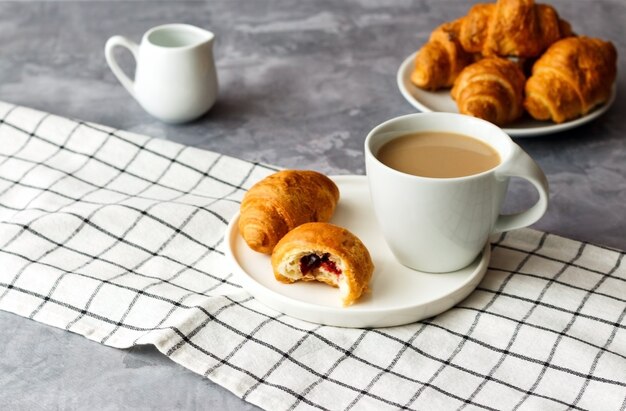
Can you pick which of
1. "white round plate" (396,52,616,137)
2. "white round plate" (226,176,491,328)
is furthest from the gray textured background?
"white round plate" (226,176,491,328)

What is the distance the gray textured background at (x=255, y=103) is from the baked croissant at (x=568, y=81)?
64 millimetres

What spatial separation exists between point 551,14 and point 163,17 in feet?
3.11

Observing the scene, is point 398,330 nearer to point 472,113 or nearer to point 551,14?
point 472,113

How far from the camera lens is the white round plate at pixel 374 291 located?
3.43ft

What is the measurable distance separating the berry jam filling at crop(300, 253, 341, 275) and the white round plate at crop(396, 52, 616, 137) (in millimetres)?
545

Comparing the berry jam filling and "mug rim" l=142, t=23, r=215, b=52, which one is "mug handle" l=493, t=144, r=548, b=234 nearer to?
the berry jam filling

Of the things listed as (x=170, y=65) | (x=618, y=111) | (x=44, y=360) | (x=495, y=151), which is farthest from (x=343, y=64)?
(x=44, y=360)

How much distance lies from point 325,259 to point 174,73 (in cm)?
66

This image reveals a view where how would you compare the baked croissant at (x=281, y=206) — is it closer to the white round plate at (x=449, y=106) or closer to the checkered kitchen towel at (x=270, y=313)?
the checkered kitchen towel at (x=270, y=313)

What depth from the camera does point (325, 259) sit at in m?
1.08

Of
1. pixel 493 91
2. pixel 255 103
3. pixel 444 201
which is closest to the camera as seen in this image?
pixel 444 201

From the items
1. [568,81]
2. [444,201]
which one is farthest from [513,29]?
[444,201]

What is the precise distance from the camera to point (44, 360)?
105 cm

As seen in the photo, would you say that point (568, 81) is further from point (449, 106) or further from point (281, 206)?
point (281, 206)
